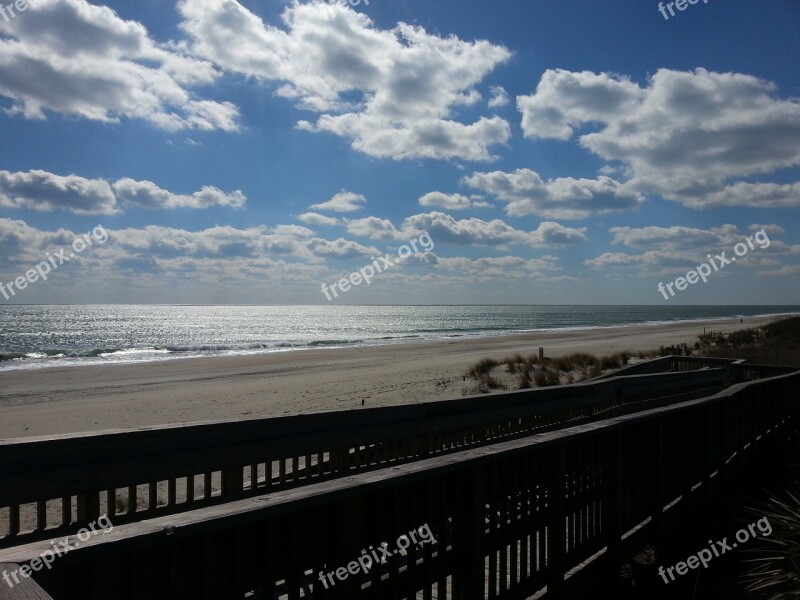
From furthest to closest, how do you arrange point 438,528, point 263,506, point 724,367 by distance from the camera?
point 724,367, point 438,528, point 263,506

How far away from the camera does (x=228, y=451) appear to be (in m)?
4.08

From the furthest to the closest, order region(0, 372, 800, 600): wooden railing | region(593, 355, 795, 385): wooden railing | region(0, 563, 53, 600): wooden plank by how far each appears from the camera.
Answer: region(593, 355, 795, 385): wooden railing < region(0, 372, 800, 600): wooden railing < region(0, 563, 53, 600): wooden plank

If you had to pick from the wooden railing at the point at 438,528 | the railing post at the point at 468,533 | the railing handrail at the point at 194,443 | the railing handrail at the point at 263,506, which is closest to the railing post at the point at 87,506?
the railing handrail at the point at 194,443

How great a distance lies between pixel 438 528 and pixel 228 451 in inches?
61.4

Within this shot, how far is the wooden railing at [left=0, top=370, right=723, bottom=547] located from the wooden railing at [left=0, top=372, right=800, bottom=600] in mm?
1106

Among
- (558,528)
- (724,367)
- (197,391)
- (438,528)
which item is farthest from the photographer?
(197,391)

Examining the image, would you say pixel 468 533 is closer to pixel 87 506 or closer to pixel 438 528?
pixel 438 528

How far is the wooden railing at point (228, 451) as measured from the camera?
337 cm

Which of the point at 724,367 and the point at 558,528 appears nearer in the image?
the point at 558,528

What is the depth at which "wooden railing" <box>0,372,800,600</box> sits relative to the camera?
1992 millimetres

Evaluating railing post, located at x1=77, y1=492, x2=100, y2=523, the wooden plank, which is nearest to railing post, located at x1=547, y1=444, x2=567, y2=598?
railing post, located at x1=77, y1=492, x2=100, y2=523

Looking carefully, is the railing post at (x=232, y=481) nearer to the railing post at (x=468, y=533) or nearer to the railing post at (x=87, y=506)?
the railing post at (x=87, y=506)

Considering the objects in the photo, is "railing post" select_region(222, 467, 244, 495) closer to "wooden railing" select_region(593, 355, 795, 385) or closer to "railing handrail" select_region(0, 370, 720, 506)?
"railing handrail" select_region(0, 370, 720, 506)

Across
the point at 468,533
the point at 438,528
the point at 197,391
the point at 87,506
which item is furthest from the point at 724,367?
the point at 197,391
